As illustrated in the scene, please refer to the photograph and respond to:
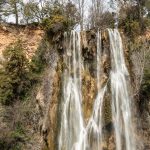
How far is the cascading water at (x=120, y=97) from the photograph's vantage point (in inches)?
859

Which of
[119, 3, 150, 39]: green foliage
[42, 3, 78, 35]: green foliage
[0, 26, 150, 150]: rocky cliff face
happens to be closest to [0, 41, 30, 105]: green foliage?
[0, 26, 150, 150]: rocky cliff face

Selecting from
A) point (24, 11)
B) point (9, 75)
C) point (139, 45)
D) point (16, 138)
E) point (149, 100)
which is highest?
point (24, 11)

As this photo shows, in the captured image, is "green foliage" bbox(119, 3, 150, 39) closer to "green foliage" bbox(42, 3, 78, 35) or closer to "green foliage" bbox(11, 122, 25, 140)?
"green foliage" bbox(42, 3, 78, 35)

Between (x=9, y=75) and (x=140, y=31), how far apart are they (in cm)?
1071

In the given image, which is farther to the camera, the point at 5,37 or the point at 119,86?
the point at 5,37

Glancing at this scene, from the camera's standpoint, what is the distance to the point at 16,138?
2248cm

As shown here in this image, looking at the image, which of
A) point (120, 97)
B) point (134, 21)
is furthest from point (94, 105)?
point (134, 21)

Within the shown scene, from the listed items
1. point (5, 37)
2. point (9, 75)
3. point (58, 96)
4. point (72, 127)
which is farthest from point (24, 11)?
point (72, 127)

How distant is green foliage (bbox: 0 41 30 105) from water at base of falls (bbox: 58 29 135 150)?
2864mm

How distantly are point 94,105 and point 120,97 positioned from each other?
1.63 metres

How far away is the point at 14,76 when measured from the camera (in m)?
24.5

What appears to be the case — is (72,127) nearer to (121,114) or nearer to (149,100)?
(121,114)

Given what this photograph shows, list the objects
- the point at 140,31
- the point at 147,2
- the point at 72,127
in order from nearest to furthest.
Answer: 1. the point at 72,127
2. the point at 140,31
3. the point at 147,2

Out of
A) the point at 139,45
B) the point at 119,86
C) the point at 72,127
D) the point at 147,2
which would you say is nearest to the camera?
the point at 72,127
